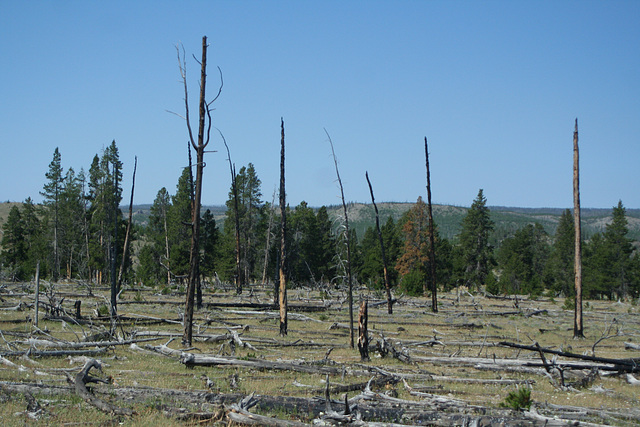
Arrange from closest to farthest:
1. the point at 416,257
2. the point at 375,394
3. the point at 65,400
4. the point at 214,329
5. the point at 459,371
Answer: the point at 65,400, the point at 375,394, the point at 459,371, the point at 214,329, the point at 416,257

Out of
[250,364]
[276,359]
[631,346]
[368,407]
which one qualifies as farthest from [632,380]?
A: [250,364]

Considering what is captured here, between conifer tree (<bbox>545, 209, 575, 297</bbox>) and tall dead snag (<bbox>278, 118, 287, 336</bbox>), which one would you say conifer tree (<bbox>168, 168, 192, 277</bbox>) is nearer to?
tall dead snag (<bbox>278, 118, 287, 336</bbox>)

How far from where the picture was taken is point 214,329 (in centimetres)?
2169

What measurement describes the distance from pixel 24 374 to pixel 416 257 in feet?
180

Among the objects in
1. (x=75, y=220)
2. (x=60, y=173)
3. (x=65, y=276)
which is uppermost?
(x=60, y=173)

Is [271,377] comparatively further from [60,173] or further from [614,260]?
[614,260]

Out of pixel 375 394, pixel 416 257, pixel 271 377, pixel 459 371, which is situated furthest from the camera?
pixel 416 257

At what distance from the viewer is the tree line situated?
5700 centimetres

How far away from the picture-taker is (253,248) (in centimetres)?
6719

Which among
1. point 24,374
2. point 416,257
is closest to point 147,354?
point 24,374

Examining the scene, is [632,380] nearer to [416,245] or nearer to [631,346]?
[631,346]

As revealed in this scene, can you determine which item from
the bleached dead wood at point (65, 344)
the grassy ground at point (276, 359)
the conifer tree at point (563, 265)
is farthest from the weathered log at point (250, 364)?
the conifer tree at point (563, 265)

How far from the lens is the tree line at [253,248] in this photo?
57000 mm

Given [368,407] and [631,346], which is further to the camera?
[631,346]
